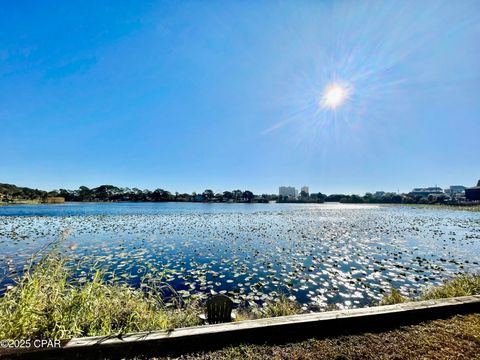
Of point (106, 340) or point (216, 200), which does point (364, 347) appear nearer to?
point (106, 340)

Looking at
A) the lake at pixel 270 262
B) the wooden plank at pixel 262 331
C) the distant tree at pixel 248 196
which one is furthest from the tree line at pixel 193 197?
the wooden plank at pixel 262 331

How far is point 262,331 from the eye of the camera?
4.19 metres

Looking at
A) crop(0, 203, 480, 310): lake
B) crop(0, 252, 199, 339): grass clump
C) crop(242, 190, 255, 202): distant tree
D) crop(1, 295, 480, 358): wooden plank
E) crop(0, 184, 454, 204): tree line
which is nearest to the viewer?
crop(1, 295, 480, 358): wooden plank

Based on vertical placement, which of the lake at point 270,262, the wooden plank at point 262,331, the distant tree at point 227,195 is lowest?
the lake at point 270,262

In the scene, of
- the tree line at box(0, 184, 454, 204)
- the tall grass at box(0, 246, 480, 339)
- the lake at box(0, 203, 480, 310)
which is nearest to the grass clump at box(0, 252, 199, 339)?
the tall grass at box(0, 246, 480, 339)

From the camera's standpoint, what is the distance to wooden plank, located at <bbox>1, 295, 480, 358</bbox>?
3.63 metres

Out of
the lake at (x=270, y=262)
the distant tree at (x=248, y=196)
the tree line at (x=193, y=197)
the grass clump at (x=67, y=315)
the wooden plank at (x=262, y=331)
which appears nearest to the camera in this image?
the wooden plank at (x=262, y=331)

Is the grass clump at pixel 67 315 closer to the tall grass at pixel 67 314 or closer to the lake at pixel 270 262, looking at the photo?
the tall grass at pixel 67 314

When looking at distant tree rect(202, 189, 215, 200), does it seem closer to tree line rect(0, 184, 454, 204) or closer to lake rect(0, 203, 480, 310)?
tree line rect(0, 184, 454, 204)

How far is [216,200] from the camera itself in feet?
528

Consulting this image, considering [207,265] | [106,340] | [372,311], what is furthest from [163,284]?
[372,311]

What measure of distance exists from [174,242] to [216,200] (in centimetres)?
14461

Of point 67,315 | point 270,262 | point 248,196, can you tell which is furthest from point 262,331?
point 248,196

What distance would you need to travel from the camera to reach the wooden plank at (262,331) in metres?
Result: 3.63
